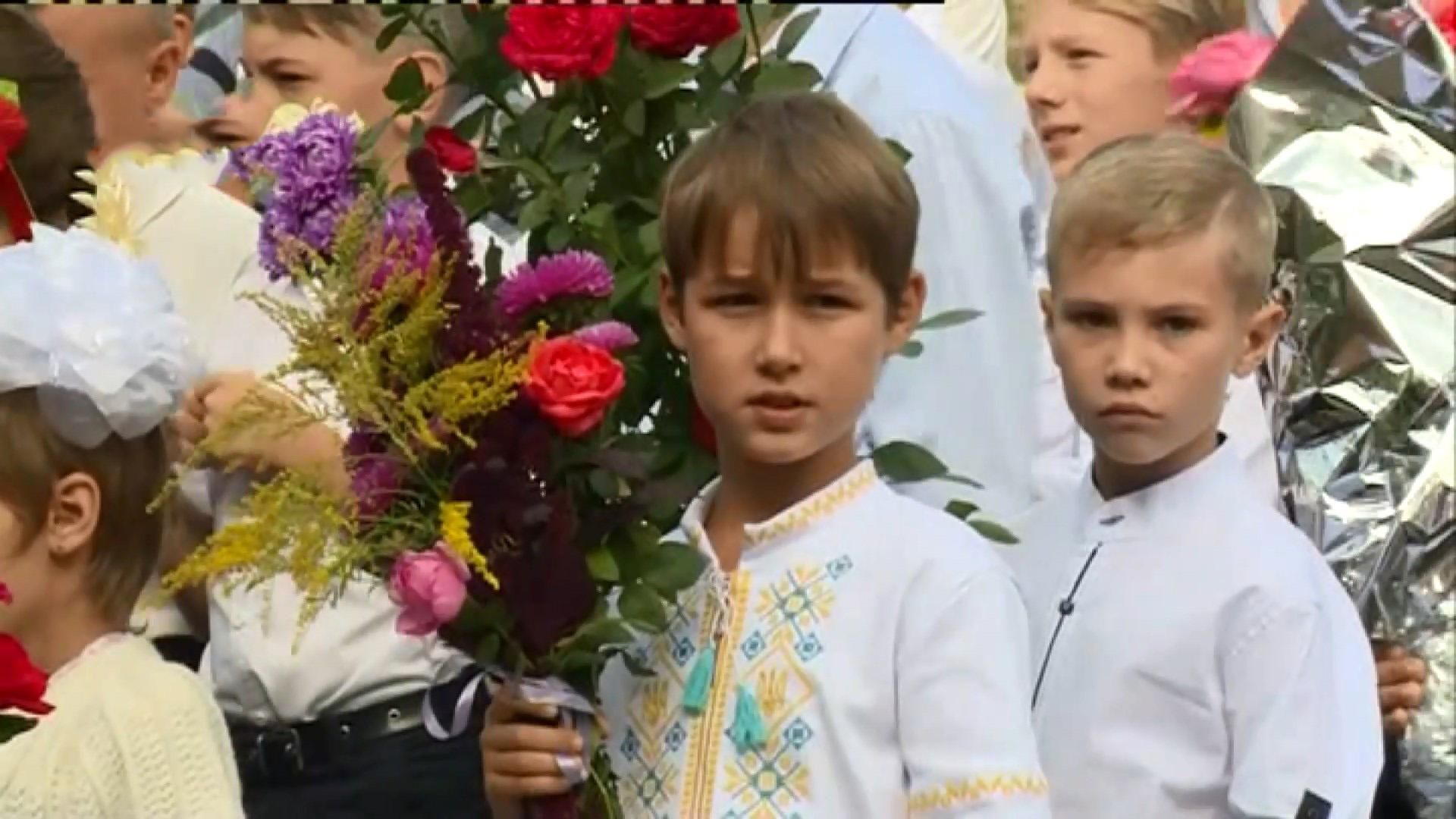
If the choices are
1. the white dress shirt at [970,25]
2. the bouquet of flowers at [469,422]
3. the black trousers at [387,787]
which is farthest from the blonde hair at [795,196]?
the white dress shirt at [970,25]

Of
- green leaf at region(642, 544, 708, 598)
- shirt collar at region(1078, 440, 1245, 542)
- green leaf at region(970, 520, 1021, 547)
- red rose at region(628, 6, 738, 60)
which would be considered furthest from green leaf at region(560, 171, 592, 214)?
shirt collar at region(1078, 440, 1245, 542)

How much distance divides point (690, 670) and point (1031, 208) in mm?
1367

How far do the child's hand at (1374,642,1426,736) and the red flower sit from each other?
6.22 ft

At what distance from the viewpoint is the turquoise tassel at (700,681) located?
117 inches

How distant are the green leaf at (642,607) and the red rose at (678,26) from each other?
2.18 ft

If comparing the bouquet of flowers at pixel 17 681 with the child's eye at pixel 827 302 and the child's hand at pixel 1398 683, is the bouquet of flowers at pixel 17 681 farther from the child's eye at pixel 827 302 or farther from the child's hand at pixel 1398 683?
the child's hand at pixel 1398 683

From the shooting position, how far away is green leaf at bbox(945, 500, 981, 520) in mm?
3514

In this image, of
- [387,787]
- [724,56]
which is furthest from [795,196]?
[387,787]

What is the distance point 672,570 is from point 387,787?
3.20 ft

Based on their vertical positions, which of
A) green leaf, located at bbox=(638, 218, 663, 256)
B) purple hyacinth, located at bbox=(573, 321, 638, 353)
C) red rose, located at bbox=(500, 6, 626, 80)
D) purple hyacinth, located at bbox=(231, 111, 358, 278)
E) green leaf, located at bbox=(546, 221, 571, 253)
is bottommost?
green leaf, located at bbox=(638, 218, 663, 256)

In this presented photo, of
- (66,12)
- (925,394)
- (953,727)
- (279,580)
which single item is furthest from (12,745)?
(66,12)

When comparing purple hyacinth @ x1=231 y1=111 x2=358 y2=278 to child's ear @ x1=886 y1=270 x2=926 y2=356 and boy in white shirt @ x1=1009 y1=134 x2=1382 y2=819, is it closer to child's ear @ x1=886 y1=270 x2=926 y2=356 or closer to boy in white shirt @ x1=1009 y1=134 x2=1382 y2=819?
child's ear @ x1=886 y1=270 x2=926 y2=356

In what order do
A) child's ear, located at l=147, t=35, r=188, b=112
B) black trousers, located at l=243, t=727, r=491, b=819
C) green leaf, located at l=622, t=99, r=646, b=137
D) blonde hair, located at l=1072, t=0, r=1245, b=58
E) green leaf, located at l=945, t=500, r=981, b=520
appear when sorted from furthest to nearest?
child's ear, located at l=147, t=35, r=188, b=112, blonde hair, located at l=1072, t=0, r=1245, b=58, black trousers, located at l=243, t=727, r=491, b=819, green leaf, located at l=945, t=500, r=981, b=520, green leaf, located at l=622, t=99, r=646, b=137

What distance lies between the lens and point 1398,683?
3828 millimetres
